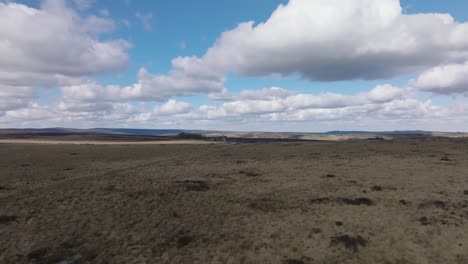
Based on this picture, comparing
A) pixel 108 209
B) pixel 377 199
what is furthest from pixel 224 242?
pixel 377 199

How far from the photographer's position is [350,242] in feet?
48.5

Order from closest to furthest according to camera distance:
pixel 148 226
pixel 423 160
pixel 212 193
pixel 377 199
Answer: pixel 148 226 → pixel 377 199 → pixel 212 193 → pixel 423 160

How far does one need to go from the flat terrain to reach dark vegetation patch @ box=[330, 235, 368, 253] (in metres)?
0.04

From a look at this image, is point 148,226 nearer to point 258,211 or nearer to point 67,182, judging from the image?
point 258,211

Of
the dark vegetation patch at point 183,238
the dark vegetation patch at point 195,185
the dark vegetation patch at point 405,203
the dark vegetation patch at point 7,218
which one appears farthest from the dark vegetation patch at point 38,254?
the dark vegetation patch at point 405,203

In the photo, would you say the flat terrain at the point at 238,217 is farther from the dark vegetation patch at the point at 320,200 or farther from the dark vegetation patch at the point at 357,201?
the dark vegetation patch at the point at 357,201

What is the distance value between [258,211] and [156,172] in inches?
666

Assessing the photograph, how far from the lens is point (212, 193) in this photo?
78.8 ft

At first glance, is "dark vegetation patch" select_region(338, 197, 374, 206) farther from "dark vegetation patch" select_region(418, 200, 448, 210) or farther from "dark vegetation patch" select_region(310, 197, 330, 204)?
"dark vegetation patch" select_region(418, 200, 448, 210)

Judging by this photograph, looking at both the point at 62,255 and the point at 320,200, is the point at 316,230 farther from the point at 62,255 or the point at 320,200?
the point at 62,255

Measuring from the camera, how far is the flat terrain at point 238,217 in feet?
46.1

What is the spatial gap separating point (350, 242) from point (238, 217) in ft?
20.3

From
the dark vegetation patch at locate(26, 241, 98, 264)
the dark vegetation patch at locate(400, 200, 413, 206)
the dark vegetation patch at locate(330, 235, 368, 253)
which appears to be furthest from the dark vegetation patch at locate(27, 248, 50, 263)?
the dark vegetation patch at locate(400, 200, 413, 206)

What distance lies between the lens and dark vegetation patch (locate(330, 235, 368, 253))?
47.1ft
